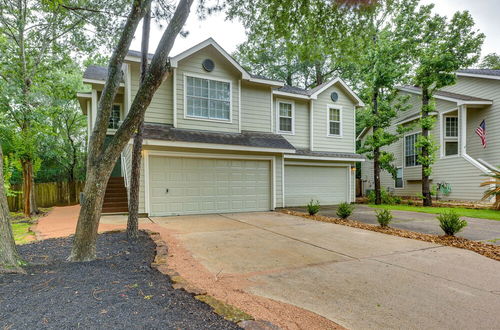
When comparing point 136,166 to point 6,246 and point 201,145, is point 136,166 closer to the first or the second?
point 6,246

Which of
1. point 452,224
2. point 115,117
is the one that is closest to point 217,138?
point 115,117

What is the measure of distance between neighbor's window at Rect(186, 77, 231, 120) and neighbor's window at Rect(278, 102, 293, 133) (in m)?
3.26

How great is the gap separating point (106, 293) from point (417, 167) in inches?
691

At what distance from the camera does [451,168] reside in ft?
45.6

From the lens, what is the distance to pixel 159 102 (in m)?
9.53

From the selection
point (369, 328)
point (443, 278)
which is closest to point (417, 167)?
point (443, 278)

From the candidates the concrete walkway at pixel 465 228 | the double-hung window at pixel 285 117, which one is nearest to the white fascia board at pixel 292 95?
the double-hung window at pixel 285 117

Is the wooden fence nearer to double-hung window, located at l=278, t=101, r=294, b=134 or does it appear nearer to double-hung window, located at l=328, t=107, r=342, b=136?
double-hung window, located at l=278, t=101, r=294, b=134

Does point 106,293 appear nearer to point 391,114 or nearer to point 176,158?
point 176,158

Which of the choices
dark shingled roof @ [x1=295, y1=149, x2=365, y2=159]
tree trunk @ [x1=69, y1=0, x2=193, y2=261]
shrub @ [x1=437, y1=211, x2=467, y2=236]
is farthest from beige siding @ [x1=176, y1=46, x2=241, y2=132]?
shrub @ [x1=437, y1=211, x2=467, y2=236]

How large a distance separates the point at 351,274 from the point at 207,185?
687 centimetres

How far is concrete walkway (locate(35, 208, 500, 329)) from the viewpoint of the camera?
9.20 feet

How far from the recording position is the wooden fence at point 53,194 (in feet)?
39.8

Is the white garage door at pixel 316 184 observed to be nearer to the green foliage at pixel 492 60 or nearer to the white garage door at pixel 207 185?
the white garage door at pixel 207 185
